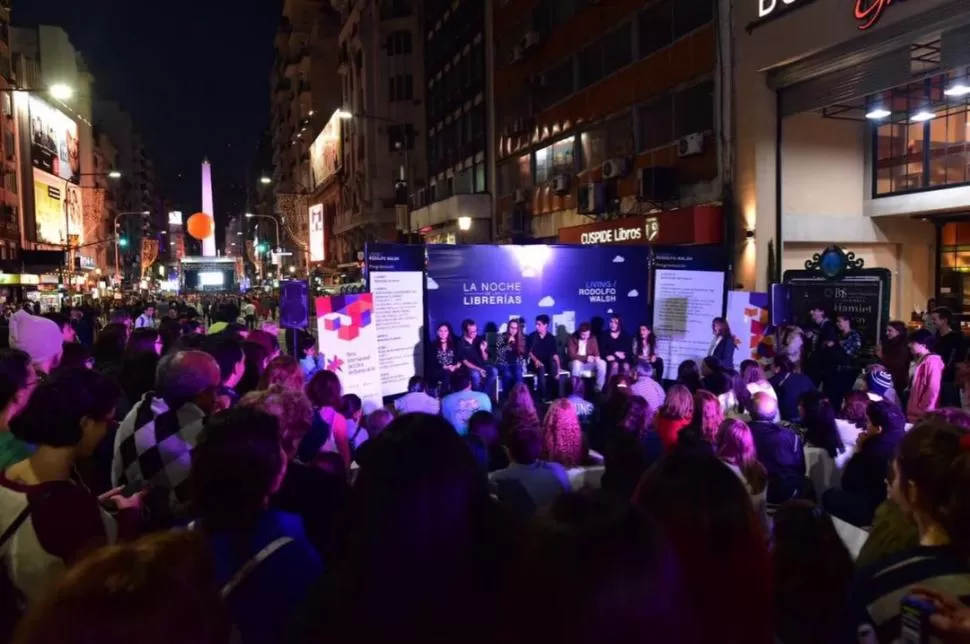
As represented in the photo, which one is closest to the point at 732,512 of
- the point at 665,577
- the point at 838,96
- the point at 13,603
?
the point at 665,577

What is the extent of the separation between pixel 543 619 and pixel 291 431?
264 cm

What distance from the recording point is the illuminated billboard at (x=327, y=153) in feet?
189

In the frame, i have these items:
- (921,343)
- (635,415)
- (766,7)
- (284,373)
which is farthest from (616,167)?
(284,373)

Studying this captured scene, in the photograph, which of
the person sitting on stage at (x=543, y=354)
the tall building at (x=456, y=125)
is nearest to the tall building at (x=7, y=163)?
the tall building at (x=456, y=125)

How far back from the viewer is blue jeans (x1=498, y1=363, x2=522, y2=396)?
13.7 metres

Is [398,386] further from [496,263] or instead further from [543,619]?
[543,619]

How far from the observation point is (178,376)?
13.0 ft

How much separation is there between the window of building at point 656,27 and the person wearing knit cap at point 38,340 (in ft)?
54.8

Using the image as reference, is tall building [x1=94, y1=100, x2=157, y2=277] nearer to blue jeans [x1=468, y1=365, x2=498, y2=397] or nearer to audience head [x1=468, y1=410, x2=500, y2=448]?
blue jeans [x1=468, y1=365, x2=498, y2=397]

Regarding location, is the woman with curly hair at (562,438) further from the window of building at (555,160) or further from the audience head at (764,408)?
the window of building at (555,160)

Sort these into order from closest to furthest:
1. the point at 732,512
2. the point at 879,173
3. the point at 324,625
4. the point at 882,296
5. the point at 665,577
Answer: the point at 665,577 < the point at 324,625 < the point at 732,512 < the point at 882,296 < the point at 879,173

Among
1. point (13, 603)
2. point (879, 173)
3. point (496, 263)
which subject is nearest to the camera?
point (13, 603)

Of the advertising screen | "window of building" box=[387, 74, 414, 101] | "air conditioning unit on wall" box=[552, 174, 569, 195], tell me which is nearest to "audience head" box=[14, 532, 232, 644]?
"air conditioning unit on wall" box=[552, 174, 569, 195]

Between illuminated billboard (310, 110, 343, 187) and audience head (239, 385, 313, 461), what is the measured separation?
52637 mm
